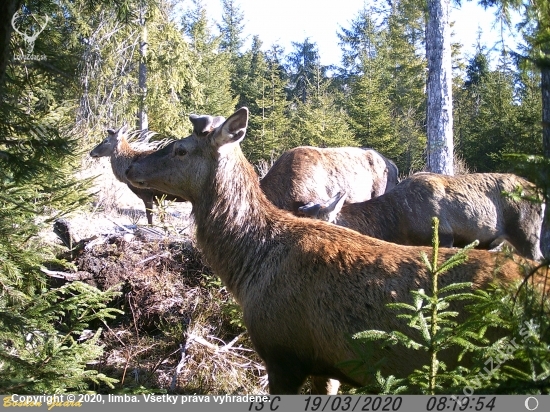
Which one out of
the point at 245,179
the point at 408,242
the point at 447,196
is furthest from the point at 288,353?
the point at 447,196

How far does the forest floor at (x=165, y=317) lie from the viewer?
19.6 feet

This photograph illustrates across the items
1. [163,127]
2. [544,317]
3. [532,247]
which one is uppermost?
[163,127]

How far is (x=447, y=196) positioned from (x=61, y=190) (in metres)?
5.72

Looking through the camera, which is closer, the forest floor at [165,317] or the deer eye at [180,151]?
the deer eye at [180,151]

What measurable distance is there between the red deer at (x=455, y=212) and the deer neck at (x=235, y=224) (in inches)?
113

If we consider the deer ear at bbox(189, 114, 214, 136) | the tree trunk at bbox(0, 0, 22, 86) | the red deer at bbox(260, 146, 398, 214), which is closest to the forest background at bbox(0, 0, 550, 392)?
the tree trunk at bbox(0, 0, 22, 86)

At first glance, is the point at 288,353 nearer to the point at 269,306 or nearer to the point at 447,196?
the point at 269,306

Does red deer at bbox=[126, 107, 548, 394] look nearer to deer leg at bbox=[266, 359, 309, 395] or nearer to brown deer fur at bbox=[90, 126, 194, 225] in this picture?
deer leg at bbox=[266, 359, 309, 395]

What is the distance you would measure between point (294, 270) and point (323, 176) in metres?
5.60

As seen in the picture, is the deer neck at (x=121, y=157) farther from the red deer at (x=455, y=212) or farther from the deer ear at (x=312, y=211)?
the deer ear at (x=312, y=211)

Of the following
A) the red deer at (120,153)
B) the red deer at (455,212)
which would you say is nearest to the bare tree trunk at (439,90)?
the red deer at (455,212)

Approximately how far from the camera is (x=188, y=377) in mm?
5969

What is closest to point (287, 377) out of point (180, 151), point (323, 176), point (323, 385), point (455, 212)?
point (323, 385)

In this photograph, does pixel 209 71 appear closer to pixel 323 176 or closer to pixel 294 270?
pixel 323 176
